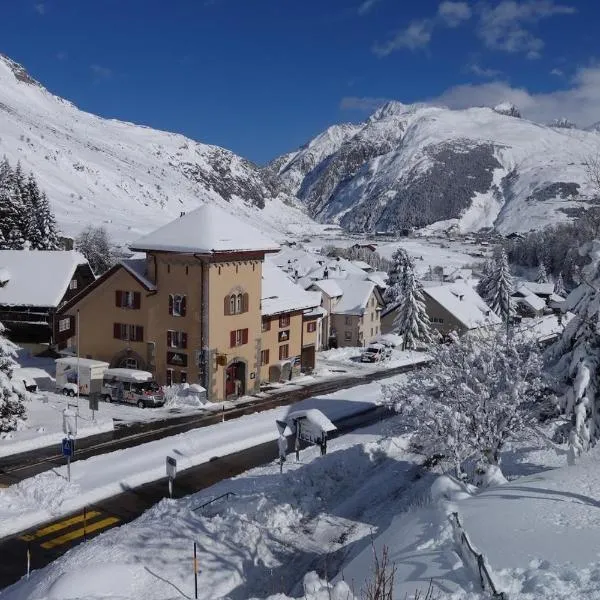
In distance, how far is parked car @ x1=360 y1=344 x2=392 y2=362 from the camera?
61156mm

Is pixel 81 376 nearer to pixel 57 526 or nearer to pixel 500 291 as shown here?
pixel 57 526

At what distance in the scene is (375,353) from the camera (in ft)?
202

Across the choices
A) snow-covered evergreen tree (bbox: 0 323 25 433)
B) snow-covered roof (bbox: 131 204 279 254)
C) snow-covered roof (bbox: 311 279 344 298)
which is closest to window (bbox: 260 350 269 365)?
snow-covered roof (bbox: 131 204 279 254)

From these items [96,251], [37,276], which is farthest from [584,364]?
[96,251]

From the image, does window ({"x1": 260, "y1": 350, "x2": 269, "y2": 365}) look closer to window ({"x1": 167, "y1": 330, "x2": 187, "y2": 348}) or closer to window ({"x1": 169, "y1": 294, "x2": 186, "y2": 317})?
window ({"x1": 167, "y1": 330, "x2": 187, "y2": 348})

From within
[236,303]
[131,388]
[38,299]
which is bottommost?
[131,388]

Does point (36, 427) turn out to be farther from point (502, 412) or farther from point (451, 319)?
point (451, 319)

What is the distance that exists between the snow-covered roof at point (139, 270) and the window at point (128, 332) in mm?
2966

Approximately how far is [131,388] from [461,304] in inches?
1876

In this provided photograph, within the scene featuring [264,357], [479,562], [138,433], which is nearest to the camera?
[479,562]

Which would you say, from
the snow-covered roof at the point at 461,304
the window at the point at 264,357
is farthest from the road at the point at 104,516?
the snow-covered roof at the point at 461,304

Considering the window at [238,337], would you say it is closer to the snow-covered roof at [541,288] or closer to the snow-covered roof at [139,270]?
the snow-covered roof at [139,270]

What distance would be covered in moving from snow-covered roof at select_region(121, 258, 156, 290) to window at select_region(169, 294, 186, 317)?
5.21 ft

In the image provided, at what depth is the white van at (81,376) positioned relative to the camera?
4119 centimetres
